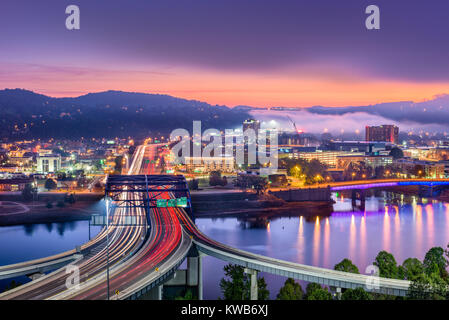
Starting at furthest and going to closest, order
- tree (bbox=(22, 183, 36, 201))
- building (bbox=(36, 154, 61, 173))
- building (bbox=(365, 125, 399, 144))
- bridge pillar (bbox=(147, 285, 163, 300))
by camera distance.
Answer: building (bbox=(365, 125, 399, 144)) → building (bbox=(36, 154, 61, 173)) → tree (bbox=(22, 183, 36, 201)) → bridge pillar (bbox=(147, 285, 163, 300))

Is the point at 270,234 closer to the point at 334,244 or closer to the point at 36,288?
the point at 334,244

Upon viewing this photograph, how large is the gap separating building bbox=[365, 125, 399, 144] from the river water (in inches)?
1486

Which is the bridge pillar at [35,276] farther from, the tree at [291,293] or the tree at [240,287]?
the tree at [291,293]

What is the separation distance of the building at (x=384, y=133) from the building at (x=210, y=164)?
32352 mm

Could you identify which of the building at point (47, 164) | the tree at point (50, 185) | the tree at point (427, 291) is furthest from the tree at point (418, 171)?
the tree at point (427, 291)

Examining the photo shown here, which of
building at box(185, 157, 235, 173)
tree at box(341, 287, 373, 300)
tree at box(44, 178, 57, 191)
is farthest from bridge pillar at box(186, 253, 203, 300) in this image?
building at box(185, 157, 235, 173)

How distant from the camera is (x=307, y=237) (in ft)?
40.2

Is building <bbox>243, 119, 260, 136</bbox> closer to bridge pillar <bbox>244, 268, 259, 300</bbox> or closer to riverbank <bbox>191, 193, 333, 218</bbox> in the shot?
riverbank <bbox>191, 193, 333, 218</bbox>

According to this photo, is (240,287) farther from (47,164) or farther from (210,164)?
(47,164)

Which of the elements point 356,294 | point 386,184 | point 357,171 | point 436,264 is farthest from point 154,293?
point 357,171

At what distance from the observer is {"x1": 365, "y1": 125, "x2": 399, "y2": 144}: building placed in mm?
53094

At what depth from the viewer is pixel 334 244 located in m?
11.3

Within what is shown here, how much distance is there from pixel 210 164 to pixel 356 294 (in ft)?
63.7

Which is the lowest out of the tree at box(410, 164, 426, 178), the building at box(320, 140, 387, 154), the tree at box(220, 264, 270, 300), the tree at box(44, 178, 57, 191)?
the tree at box(220, 264, 270, 300)
